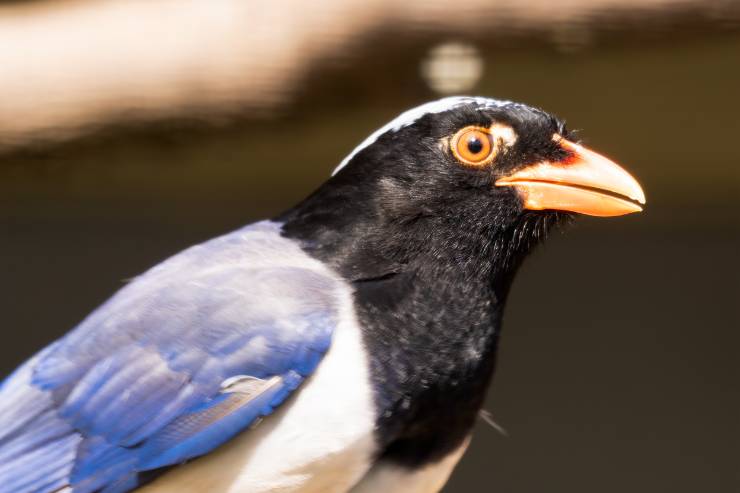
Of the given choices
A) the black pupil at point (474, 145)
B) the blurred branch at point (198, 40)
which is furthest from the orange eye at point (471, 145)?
the blurred branch at point (198, 40)

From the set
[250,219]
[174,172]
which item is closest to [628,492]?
[250,219]

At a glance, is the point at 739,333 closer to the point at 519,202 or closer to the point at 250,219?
the point at 250,219

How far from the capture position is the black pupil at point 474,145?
2316 mm

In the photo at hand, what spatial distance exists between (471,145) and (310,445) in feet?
2.00

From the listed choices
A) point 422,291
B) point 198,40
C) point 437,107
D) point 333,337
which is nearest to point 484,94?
point 198,40

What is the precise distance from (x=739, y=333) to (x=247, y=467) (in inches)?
115

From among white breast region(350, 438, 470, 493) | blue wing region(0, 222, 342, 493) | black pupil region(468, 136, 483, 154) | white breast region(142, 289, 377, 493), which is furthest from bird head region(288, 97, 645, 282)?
white breast region(350, 438, 470, 493)

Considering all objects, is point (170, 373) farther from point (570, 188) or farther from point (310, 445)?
point (570, 188)

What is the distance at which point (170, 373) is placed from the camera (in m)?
2.22

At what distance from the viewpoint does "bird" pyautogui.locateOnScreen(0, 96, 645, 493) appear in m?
2.15

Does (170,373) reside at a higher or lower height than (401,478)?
higher

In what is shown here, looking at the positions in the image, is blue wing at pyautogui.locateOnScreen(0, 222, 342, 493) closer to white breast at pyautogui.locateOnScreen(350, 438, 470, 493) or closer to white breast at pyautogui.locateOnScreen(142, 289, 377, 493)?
white breast at pyautogui.locateOnScreen(142, 289, 377, 493)

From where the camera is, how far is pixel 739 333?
15.2ft

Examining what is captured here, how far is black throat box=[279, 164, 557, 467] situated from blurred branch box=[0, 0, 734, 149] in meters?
0.45
